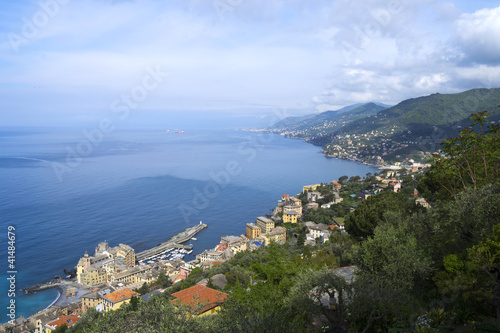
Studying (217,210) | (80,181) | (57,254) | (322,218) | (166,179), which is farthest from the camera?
(166,179)

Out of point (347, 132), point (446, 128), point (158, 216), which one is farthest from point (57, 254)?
point (347, 132)

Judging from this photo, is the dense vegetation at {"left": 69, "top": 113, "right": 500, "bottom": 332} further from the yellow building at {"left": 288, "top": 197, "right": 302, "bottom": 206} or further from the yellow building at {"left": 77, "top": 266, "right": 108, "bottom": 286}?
the yellow building at {"left": 288, "top": 197, "right": 302, "bottom": 206}

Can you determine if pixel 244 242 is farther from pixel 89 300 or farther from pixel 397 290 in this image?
pixel 397 290

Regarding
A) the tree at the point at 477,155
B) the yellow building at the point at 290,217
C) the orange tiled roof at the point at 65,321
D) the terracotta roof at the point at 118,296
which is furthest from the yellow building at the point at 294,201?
the tree at the point at 477,155

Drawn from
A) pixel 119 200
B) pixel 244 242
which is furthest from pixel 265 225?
pixel 119 200

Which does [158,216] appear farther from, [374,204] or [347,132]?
[347,132]

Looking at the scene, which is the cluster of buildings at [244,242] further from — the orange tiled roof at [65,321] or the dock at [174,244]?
the orange tiled roof at [65,321]
